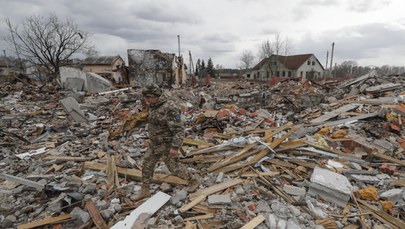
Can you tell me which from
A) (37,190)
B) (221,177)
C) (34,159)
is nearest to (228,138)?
(221,177)

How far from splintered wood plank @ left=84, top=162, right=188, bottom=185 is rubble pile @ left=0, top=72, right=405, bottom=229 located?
2 centimetres

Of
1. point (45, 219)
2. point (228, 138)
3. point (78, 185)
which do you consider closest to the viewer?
point (45, 219)

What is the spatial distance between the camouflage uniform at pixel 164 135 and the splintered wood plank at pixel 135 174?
1.09 ft

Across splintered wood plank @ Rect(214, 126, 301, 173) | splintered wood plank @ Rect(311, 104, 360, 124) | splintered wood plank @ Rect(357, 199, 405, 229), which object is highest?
splintered wood plank @ Rect(311, 104, 360, 124)

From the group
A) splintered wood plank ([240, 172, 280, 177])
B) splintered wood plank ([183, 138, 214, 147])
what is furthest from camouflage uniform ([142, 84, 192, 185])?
splintered wood plank ([183, 138, 214, 147])

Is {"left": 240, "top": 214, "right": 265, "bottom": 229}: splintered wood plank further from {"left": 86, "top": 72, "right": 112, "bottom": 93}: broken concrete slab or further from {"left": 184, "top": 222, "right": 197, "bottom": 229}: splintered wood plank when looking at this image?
{"left": 86, "top": 72, "right": 112, "bottom": 93}: broken concrete slab

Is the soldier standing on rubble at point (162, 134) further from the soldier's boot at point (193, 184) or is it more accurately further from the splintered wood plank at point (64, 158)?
the splintered wood plank at point (64, 158)

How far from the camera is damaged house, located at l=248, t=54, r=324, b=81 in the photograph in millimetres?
42312

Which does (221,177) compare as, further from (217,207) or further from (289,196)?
(289,196)

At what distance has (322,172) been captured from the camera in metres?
4.07

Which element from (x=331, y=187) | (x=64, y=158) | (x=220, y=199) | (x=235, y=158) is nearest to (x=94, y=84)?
(x=64, y=158)

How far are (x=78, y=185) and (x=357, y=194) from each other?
4.57 m

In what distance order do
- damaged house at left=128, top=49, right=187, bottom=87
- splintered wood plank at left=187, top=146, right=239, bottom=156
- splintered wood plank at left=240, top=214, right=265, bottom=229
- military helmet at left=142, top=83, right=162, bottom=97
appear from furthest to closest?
damaged house at left=128, top=49, right=187, bottom=87 < splintered wood plank at left=187, top=146, right=239, bottom=156 < military helmet at left=142, top=83, right=162, bottom=97 < splintered wood plank at left=240, top=214, right=265, bottom=229

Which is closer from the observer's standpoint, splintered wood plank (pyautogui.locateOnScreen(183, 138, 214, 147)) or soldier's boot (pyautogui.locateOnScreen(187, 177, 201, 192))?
soldier's boot (pyautogui.locateOnScreen(187, 177, 201, 192))
